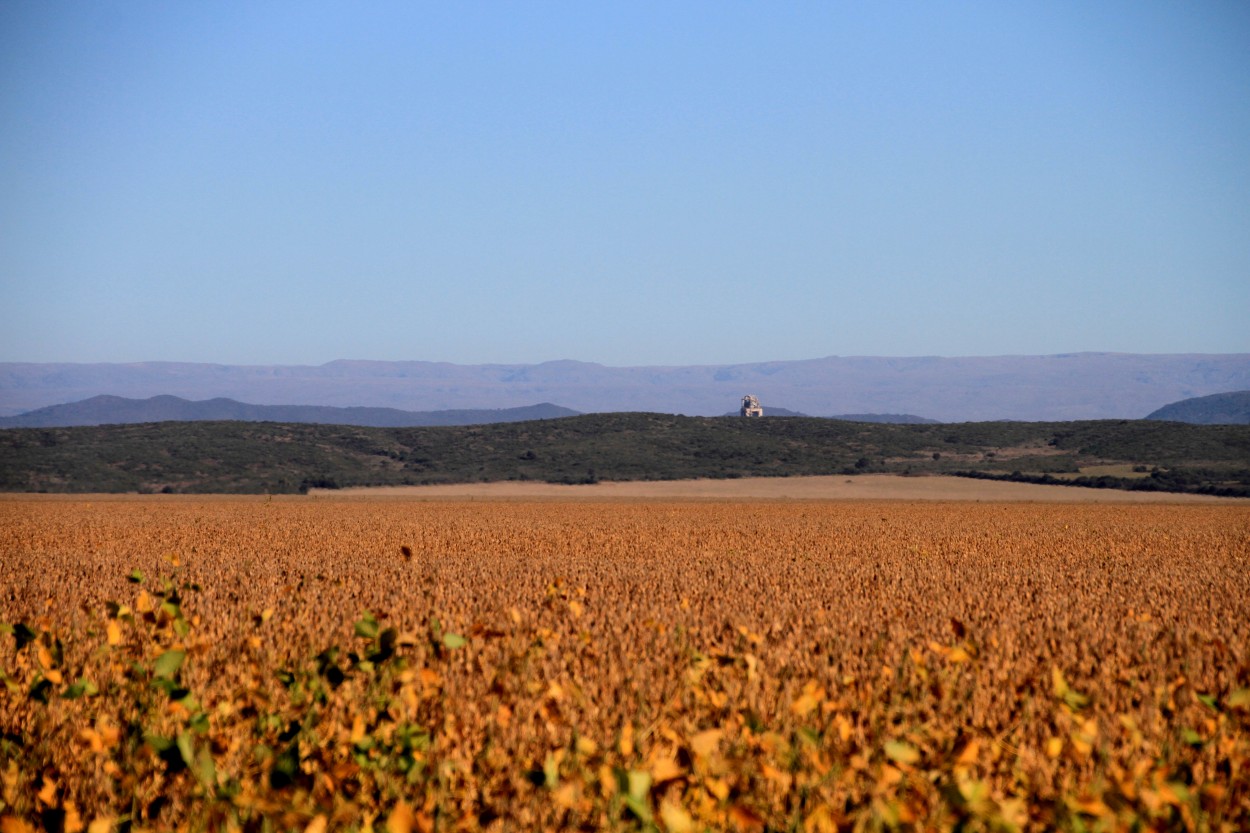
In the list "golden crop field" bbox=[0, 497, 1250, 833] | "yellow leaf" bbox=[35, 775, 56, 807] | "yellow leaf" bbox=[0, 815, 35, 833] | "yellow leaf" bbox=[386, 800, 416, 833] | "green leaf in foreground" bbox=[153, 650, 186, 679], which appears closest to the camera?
"yellow leaf" bbox=[386, 800, 416, 833]

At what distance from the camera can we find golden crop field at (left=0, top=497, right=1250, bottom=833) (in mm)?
4184

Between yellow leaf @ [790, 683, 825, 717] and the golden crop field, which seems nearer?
the golden crop field

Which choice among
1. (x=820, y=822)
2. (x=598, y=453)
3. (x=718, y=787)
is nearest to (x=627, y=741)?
(x=718, y=787)

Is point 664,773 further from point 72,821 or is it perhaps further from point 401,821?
point 72,821

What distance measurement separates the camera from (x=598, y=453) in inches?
3002

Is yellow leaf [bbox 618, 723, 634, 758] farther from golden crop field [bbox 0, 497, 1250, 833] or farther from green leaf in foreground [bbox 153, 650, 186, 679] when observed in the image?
green leaf in foreground [bbox 153, 650, 186, 679]

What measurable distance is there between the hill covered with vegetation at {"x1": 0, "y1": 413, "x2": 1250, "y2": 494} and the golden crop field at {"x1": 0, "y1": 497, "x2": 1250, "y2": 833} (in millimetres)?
52302

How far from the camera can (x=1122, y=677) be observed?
6000mm

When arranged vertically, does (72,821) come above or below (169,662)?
below

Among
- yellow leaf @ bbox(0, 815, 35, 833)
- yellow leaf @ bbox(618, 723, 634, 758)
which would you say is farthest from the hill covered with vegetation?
yellow leaf @ bbox(0, 815, 35, 833)

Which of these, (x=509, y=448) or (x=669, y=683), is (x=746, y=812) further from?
(x=509, y=448)

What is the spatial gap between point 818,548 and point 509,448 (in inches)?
2516

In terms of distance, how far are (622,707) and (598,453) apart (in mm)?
70874

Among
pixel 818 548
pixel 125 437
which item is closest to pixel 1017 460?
pixel 125 437
